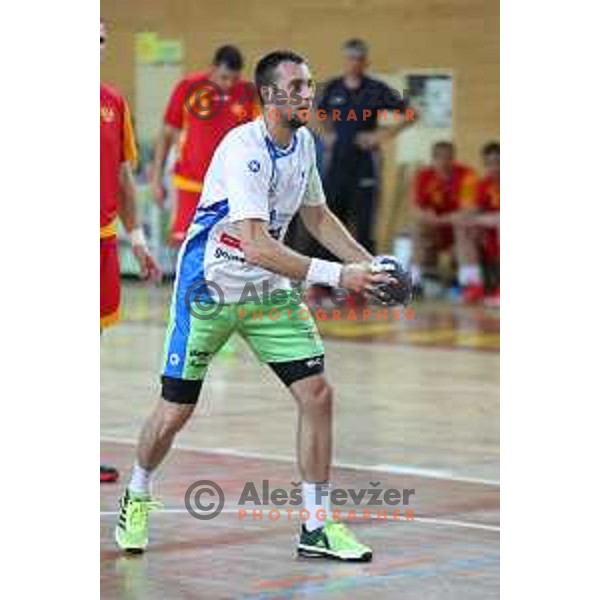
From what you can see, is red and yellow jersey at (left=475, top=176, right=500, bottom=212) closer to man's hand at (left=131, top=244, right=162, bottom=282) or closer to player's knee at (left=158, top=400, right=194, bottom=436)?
man's hand at (left=131, top=244, right=162, bottom=282)

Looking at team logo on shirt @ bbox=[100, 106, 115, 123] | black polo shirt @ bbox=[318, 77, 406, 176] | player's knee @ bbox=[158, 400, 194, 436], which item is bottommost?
player's knee @ bbox=[158, 400, 194, 436]

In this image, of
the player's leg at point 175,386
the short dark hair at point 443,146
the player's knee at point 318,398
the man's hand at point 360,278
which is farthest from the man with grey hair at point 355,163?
the man's hand at point 360,278

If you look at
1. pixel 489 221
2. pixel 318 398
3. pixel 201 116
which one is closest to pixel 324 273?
pixel 318 398

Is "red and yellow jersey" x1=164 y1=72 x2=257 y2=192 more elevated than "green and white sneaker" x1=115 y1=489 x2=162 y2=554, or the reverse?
"red and yellow jersey" x1=164 y1=72 x2=257 y2=192

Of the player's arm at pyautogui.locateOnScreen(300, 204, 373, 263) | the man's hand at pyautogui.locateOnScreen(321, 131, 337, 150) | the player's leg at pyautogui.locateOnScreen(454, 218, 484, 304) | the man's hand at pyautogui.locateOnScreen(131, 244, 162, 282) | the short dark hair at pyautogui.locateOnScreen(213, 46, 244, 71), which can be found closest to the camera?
the player's arm at pyautogui.locateOnScreen(300, 204, 373, 263)

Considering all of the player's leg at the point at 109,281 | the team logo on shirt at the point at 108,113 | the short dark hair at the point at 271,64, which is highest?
the short dark hair at the point at 271,64

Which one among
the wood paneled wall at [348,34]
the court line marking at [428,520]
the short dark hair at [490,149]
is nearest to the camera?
the court line marking at [428,520]

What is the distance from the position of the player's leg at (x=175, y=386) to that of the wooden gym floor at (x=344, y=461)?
162 mm

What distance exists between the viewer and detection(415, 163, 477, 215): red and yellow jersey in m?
22.9

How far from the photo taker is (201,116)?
53.4ft

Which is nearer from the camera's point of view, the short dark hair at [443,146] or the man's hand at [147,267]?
the man's hand at [147,267]

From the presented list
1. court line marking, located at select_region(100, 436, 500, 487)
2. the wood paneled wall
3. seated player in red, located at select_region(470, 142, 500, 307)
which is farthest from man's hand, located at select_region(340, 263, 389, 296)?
the wood paneled wall

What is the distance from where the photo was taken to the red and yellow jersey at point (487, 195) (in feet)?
73.7

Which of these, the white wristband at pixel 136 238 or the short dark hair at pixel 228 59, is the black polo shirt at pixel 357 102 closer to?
A: the short dark hair at pixel 228 59
